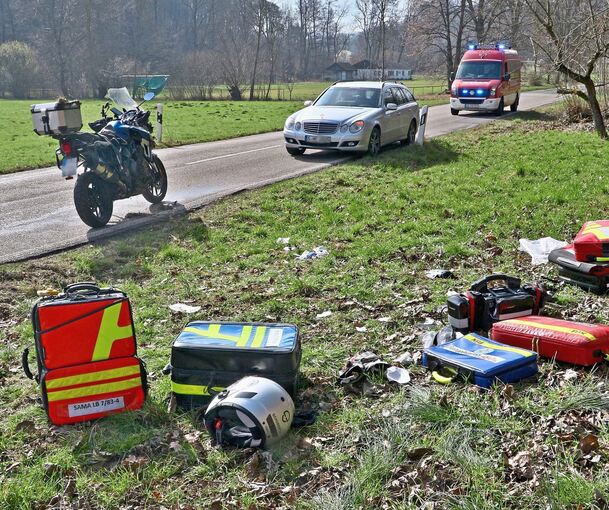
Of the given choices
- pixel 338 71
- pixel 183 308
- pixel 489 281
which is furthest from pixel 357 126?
pixel 338 71

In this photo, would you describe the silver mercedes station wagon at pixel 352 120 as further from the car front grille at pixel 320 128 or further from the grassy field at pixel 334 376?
the grassy field at pixel 334 376

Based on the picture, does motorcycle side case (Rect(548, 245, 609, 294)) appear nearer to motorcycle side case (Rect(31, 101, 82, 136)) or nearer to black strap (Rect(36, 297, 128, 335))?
black strap (Rect(36, 297, 128, 335))

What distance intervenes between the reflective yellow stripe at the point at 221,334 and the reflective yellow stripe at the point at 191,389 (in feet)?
1.06

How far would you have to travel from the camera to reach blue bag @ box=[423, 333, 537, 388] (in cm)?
428

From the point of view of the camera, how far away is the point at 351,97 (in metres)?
15.9

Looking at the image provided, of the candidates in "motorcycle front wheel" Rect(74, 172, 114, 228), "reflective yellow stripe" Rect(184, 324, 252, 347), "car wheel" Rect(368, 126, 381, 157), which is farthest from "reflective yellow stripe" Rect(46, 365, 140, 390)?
"car wheel" Rect(368, 126, 381, 157)

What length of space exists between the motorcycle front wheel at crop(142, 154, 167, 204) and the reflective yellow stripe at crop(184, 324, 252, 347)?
20.0 ft

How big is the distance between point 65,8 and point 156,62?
37.7ft

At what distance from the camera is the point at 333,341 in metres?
5.31

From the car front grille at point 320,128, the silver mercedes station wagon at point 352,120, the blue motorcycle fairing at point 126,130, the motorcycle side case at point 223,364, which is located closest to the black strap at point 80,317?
the motorcycle side case at point 223,364

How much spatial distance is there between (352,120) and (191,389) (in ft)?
36.7

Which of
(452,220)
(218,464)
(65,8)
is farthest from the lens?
(65,8)

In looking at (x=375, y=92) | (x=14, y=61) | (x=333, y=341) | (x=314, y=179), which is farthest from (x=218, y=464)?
(x=14, y=61)

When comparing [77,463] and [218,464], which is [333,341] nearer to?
[218,464]
